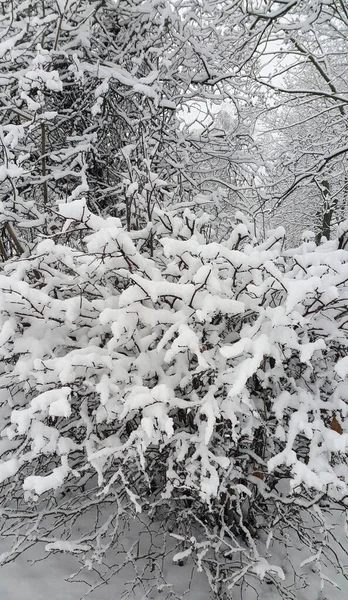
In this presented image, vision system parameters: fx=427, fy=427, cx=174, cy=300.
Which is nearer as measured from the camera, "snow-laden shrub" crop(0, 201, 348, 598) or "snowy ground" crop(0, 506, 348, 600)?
"snow-laden shrub" crop(0, 201, 348, 598)

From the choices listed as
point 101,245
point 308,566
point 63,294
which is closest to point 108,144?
point 63,294

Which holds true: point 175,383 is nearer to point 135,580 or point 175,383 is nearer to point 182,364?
point 182,364

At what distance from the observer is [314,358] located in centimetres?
228

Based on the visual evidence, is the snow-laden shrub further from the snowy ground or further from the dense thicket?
the snowy ground

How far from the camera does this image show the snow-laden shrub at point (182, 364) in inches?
73.2

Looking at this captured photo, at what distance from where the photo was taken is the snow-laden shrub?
73.2 inches

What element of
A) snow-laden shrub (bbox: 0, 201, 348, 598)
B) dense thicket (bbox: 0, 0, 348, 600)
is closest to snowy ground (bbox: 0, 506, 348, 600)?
dense thicket (bbox: 0, 0, 348, 600)

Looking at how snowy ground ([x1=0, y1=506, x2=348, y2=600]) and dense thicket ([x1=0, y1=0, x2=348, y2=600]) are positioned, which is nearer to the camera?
dense thicket ([x1=0, y1=0, x2=348, y2=600])

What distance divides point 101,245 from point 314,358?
4.16 feet

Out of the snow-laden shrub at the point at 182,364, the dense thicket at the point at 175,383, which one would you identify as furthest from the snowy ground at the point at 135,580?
the snow-laden shrub at the point at 182,364

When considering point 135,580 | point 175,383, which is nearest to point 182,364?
point 175,383

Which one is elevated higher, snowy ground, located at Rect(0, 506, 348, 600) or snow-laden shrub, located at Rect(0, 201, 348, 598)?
snow-laden shrub, located at Rect(0, 201, 348, 598)

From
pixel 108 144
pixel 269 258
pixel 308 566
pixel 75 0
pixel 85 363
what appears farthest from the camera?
pixel 108 144

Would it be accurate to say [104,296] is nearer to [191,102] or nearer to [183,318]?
[183,318]
